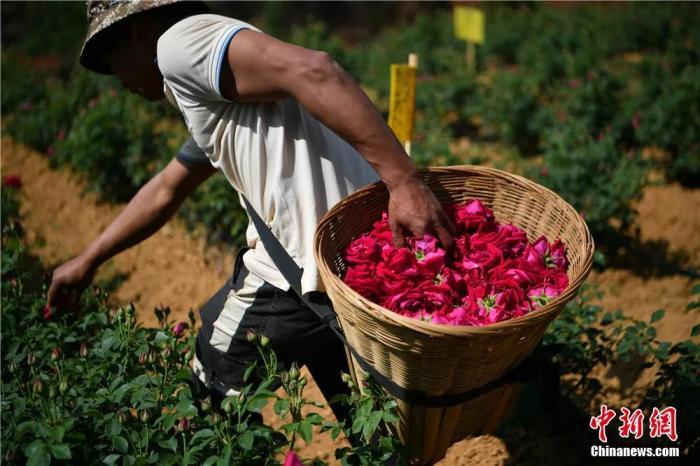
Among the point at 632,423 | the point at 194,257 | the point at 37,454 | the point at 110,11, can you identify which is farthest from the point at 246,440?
the point at 194,257

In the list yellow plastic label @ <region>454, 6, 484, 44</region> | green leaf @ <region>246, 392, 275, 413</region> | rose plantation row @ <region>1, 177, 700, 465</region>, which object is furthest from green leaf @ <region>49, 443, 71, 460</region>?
yellow plastic label @ <region>454, 6, 484, 44</region>

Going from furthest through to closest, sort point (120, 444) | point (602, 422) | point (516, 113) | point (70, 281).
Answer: point (516, 113) < point (602, 422) < point (70, 281) < point (120, 444)

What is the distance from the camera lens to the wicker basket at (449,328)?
138 cm

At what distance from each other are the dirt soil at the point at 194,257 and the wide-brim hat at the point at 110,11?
6.04ft

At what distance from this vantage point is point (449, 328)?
132 cm

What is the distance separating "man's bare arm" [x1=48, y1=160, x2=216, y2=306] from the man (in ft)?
0.05

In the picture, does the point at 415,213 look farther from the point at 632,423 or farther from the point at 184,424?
the point at 632,423

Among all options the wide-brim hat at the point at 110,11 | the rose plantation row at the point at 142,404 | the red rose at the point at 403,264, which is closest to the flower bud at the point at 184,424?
the rose plantation row at the point at 142,404

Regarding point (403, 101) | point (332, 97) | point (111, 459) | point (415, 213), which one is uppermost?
point (332, 97)

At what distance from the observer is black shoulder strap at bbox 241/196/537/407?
1.58 metres

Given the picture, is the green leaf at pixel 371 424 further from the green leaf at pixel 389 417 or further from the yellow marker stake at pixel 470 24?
the yellow marker stake at pixel 470 24

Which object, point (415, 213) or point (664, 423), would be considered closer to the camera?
point (415, 213)

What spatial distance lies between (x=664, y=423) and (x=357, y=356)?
1193 millimetres

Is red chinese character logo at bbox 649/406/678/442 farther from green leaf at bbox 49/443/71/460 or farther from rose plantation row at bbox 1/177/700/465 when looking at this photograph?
green leaf at bbox 49/443/71/460
